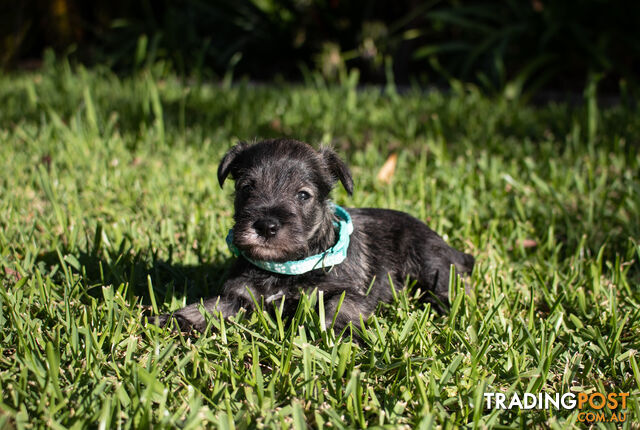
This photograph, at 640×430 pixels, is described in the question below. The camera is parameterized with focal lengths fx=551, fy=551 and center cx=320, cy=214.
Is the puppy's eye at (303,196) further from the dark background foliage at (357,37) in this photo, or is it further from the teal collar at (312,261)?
the dark background foliage at (357,37)

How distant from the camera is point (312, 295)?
106 inches

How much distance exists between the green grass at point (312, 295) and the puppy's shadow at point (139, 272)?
0.05ft

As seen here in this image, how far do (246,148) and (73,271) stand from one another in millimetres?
1304

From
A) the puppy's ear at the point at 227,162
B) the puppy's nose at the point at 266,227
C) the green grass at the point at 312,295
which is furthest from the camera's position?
the puppy's ear at the point at 227,162

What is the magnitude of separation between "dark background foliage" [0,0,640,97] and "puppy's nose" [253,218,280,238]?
622 centimetres

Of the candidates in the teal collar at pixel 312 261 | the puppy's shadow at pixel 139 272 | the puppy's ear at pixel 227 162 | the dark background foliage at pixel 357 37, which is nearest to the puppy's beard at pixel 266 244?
the teal collar at pixel 312 261

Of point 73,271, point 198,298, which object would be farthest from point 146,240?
point 198,298

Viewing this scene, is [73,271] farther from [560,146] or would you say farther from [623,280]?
[560,146]

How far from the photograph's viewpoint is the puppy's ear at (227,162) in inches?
117

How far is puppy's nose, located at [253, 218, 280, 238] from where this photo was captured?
2.46 metres

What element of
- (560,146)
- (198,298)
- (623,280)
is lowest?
(198,298)

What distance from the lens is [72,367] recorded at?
2307mm

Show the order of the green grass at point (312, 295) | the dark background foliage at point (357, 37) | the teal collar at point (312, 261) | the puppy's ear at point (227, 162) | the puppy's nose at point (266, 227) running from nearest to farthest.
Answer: the green grass at point (312, 295)
the puppy's nose at point (266, 227)
the teal collar at point (312, 261)
the puppy's ear at point (227, 162)
the dark background foliage at point (357, 37)

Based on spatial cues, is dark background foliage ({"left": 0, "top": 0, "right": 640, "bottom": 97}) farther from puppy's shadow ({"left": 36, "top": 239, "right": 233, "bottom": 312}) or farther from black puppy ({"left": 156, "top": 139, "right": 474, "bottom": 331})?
black puppy ({"left": 156, "top": 139, "right": 474, "bottom": 331})
